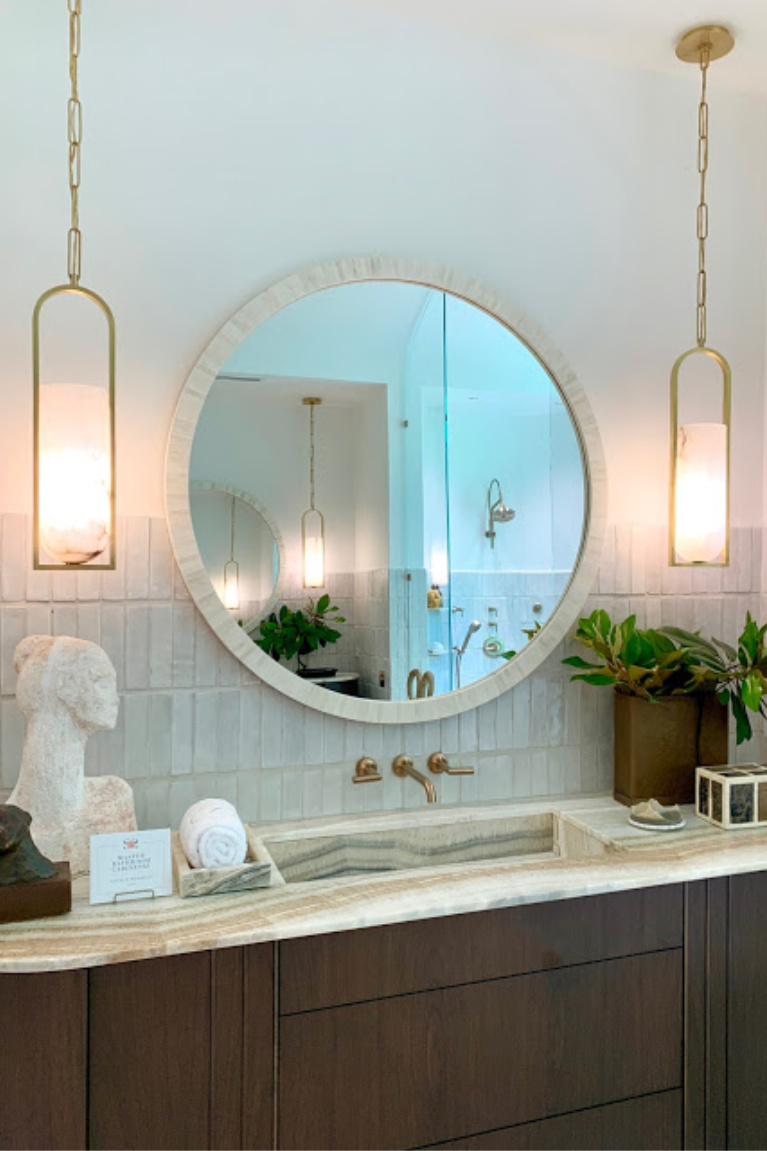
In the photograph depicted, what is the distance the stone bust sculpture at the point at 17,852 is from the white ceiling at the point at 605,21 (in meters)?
1.82

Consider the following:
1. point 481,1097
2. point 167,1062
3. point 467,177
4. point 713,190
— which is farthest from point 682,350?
point 167,1062

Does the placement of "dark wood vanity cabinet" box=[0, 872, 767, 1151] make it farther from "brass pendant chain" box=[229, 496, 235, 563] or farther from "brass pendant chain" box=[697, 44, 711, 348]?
"brass pendant chain" box=[697, 44, 711, 348]

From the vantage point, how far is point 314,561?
1.93 meters

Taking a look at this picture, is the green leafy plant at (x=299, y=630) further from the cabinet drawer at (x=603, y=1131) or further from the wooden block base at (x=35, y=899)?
the cabinet drawer at (x=603, y=1131)

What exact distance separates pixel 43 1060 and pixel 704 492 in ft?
5.62

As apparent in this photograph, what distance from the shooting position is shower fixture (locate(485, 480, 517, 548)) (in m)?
2.07

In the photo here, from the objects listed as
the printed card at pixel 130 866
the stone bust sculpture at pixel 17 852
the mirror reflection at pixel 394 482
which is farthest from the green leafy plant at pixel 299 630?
the stone bust sculpture at pixel 17 852

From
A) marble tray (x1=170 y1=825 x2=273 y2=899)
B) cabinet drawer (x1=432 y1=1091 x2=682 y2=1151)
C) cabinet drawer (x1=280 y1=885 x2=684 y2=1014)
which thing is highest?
marble tray (x1=170 y1=825 x2=273 y2=899)

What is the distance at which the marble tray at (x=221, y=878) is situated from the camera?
4.90 ft

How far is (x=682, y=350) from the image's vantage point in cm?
228

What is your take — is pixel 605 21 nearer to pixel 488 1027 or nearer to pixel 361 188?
pixel 361 188

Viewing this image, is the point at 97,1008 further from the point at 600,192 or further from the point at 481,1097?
the point at 600,192

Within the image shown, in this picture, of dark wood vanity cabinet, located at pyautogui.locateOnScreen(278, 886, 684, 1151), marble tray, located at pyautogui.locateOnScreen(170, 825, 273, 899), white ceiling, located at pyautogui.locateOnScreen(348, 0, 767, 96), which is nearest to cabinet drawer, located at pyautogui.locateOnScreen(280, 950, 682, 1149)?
dark wood vanity cabinet, located at pyautogui.locateOnScreen(278, 886, 684, 1151)

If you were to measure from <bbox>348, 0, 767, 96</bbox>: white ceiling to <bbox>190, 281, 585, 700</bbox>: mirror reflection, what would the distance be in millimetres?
617
